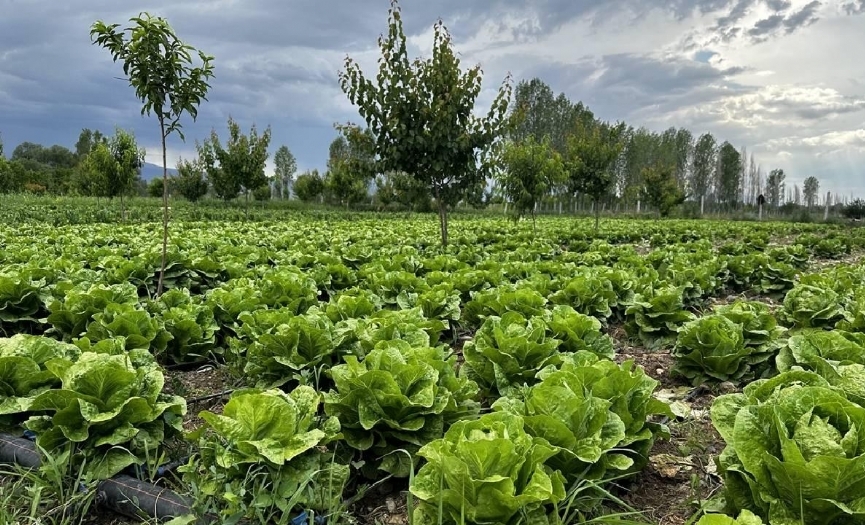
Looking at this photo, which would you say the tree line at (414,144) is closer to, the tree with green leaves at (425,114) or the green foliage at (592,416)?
the tree with green leaves at (425,114)

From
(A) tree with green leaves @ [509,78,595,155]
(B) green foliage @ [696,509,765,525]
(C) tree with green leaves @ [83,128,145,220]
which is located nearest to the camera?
(B) green foliage @ [696,509,765,525]

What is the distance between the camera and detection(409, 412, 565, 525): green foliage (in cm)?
189

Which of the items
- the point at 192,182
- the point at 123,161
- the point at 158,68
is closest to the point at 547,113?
the point at 192,182

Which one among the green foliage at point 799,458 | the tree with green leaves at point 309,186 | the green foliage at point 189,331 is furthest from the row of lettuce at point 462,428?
the tree with green leaves at point 309,186

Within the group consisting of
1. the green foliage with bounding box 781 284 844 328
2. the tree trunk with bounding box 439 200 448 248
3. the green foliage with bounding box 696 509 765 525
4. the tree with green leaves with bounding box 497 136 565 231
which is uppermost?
the tree with green leaves with bounding box 497 136 565 231

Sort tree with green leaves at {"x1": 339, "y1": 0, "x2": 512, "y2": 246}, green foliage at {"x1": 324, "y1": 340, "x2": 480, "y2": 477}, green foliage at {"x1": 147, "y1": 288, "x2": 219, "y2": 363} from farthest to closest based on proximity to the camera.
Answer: tree with green leaves at {"x1": 339, "y1": 0, "x2": 512, "y2": 246} → green foliage at {"x1": 147, "y1": 288, "x2": 219, "y2": 363} → green foliage at {"x1": 324, "y1": 340, "x2": 480, "y2": 477}

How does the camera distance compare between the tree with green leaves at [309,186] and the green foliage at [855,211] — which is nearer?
the green foliage at [855,211]

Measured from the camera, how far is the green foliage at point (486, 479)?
6.20 feet

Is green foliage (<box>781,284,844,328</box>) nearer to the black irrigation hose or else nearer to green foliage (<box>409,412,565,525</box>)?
green foliage (<box>409,412,565,525</box>)

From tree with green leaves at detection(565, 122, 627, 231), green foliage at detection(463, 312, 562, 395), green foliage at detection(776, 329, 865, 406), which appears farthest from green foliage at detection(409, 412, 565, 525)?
tree with green leaves at detection(565, 122, 627, 231)

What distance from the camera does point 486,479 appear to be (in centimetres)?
187

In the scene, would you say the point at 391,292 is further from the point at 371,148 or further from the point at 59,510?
the point at 371,148

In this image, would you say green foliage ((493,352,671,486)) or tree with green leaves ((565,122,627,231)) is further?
tree with green leaves ((565,122,627,231))

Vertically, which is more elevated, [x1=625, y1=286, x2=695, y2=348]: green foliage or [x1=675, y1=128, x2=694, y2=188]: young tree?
[x1=675, y1=128, x2=694, y2=188]: young tree
